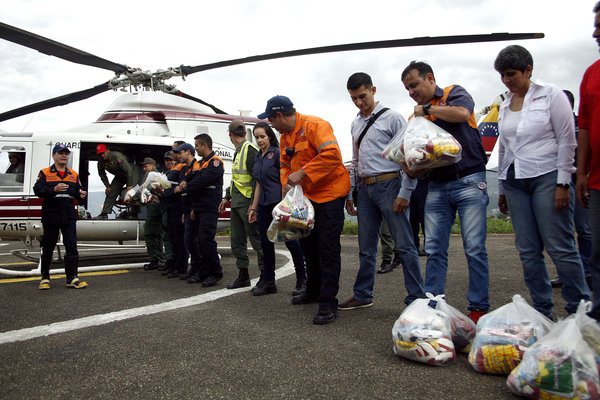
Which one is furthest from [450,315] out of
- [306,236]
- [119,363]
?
[119,363]

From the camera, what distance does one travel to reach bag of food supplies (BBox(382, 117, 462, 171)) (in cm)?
304

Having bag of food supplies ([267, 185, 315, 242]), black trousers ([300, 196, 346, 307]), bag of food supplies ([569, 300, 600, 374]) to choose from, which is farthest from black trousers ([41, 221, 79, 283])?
bag of food supplies ([569, 300, 600, 374])

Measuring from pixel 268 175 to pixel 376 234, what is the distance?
1345mm

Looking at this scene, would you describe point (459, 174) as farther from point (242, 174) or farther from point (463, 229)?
point (242, 174)

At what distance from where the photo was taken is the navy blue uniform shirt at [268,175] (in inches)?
185

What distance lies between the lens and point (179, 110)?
912 cm

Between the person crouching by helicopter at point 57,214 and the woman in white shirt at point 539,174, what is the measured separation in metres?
4.63

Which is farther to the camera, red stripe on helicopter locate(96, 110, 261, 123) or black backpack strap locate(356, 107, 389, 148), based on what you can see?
red stripe on helicopter locate(96, 110, 261, 123)

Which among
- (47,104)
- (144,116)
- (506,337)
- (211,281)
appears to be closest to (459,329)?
(506,337)

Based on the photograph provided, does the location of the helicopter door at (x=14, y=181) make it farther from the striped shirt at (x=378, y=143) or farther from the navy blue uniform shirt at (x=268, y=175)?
the striped shirt at (x=378, y=143)

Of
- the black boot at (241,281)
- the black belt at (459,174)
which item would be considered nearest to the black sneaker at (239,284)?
the black boot at (241,281)

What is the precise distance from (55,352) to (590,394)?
2.85 meters

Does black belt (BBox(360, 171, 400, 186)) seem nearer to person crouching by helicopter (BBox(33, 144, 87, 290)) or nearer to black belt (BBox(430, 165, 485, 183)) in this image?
black belt (BBox(430, 165, 485, 183))

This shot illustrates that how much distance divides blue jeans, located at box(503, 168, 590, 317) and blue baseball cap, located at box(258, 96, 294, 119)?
1806 mm
